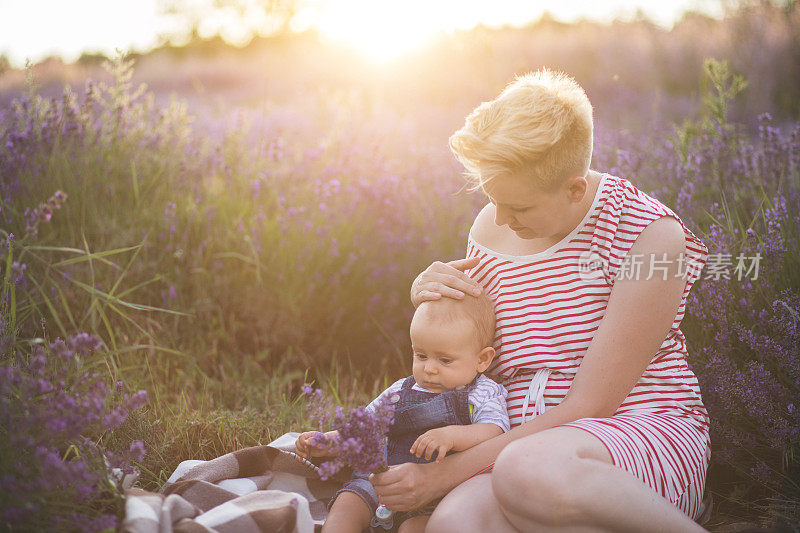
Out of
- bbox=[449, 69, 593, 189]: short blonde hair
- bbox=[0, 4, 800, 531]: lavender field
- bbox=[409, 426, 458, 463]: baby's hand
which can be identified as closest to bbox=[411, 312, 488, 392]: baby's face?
bbox=[409, 426, 458, 463]: baby's hand

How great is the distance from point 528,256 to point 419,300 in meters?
0.38

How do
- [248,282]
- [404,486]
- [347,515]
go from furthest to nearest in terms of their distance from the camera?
[248,282] → [347,515] → [404,486]

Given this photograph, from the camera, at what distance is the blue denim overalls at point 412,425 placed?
2.12 meters

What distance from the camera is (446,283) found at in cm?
226

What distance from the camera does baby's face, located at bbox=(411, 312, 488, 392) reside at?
2.16 m

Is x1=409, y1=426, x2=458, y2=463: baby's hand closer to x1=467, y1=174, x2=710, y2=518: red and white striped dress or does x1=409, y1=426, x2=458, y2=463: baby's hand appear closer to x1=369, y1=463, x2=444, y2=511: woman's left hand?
x1=369, y1=463, x2=444, y2=511: woman's left hand

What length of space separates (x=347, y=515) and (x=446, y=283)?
30.5 inches

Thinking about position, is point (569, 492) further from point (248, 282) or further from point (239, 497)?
point (248, 282)

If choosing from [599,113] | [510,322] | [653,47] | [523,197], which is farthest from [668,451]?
[653,47]

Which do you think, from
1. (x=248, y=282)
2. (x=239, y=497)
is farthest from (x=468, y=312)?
(x=248, y=282)

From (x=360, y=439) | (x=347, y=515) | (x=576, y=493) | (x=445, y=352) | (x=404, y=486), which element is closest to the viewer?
(x=576, y=493)

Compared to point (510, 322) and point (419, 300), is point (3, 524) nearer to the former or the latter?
point (419, 300)

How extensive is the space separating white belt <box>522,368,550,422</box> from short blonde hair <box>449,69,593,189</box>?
0.59m

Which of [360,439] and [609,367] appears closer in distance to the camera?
[360,439]
